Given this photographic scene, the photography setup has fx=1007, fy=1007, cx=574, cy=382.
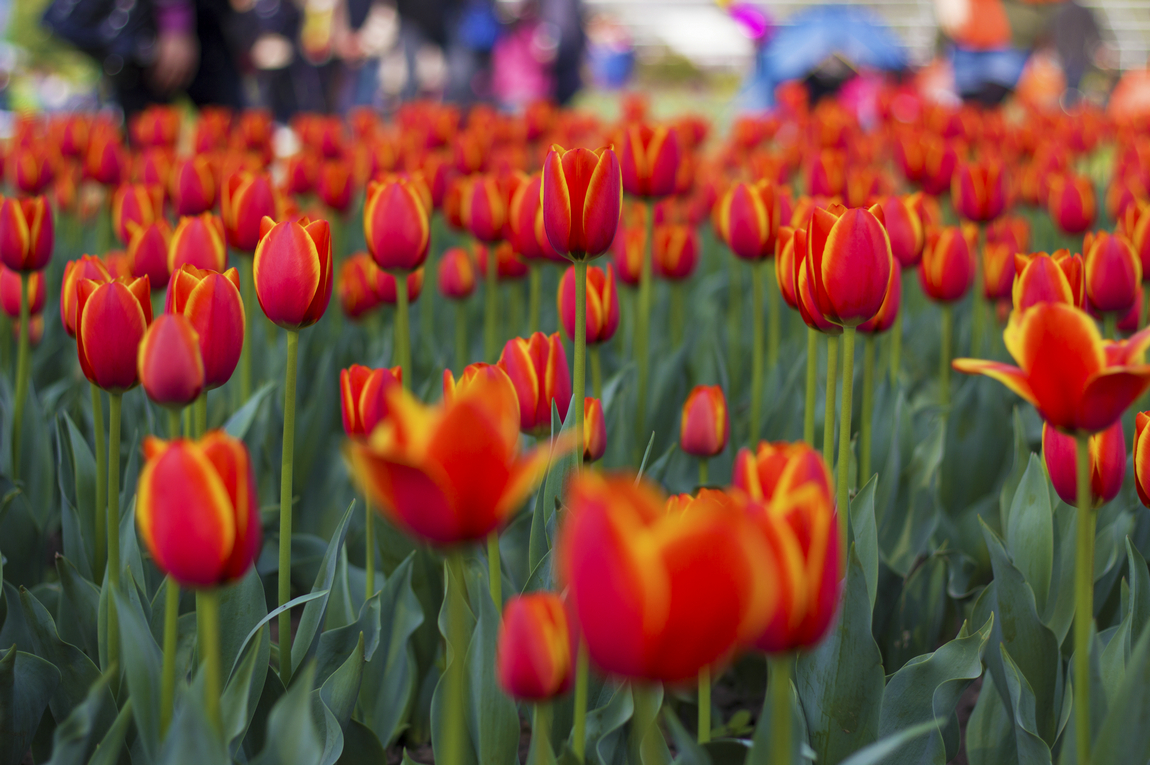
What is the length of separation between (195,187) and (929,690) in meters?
2.06

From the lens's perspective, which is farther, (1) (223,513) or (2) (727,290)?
(2) (727,290)

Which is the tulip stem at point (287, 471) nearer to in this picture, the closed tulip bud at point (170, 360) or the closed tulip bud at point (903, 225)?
the closed tulip bud at point (170, 360)

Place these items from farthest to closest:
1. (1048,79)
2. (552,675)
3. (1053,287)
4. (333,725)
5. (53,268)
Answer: (1048,79) → (53,268) → (1053,287) → (333,725) → (552,675)

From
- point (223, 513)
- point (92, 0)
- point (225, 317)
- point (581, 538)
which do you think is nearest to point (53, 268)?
point (92, 0)

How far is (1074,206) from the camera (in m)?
2.60

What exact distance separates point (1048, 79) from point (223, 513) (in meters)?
14.0

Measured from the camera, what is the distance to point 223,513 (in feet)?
2.65

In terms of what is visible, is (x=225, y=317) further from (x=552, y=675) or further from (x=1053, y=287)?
(x=1053, y=287)

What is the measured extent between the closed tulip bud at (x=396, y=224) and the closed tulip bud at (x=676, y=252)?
42.2 inches

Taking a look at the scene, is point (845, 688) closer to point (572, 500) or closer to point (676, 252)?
point (572, 500)

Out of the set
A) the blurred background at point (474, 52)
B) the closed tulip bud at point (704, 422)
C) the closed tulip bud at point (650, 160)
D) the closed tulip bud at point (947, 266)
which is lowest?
the closed tulip bud at point (704, 422)

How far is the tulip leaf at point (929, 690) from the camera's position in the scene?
1.23 m

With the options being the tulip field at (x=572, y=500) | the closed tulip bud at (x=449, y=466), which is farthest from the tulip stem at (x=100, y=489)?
the closed tulip bud at (x=449, y=466)

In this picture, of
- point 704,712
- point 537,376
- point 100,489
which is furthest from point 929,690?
point 100,489
